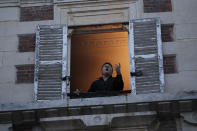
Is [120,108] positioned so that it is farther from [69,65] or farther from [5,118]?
[5,118]

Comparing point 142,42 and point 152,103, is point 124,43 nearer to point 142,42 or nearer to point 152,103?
point 142,42

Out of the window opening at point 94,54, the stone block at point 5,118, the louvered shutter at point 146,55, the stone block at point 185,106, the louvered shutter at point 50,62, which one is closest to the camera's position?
the stone block at point 185,106

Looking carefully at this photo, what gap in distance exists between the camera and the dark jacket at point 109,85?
11977 mm

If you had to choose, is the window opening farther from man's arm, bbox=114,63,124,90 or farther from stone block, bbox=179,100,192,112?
stone block, bbox=179,100,192,112

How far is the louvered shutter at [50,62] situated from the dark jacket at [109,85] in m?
0.80

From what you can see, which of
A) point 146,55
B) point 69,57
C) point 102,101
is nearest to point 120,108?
point 102,101

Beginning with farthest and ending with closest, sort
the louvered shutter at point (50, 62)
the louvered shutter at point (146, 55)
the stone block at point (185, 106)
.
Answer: the louvered shutter at point (50, 62), the louvered shutter at point (146, 55), the stone block at point (185, 106)

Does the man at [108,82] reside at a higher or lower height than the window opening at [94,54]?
lower

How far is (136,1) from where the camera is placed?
12.6 meters

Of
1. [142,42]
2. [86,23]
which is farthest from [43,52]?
[142,42]

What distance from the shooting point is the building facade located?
11.1 metres

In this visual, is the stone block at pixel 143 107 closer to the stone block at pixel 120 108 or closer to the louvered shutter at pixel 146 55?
the stone block at pixel 120 108

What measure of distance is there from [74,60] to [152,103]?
5.54 meters

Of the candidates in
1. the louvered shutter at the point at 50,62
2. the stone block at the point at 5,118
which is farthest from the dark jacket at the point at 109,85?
the stone block at the point at 5,118
